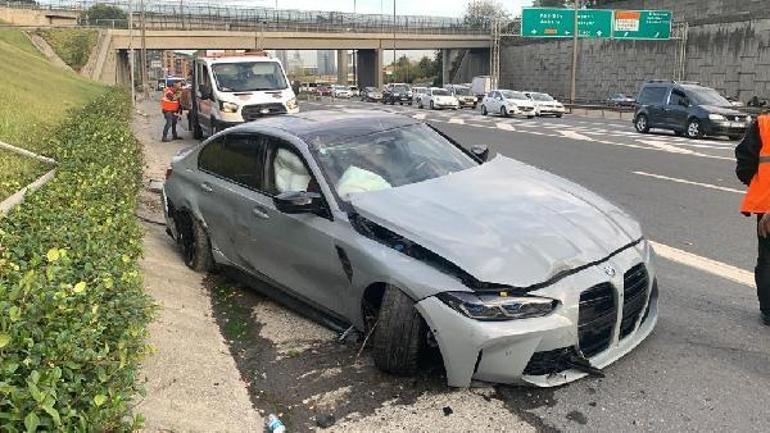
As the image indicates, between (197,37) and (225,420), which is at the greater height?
(197,37)

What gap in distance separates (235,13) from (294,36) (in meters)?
5.86

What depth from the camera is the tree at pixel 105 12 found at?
73.2m

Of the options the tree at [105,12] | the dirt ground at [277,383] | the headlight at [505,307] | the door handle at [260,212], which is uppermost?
the tree at [105,12]

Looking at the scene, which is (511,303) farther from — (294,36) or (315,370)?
(294,36)

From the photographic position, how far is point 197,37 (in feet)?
212

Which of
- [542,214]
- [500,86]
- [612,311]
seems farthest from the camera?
[500,86]

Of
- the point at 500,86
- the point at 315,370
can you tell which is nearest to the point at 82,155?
the point at 315,370

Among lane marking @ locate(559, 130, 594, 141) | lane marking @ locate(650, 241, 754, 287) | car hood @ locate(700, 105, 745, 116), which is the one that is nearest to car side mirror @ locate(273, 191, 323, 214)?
lane marking @ locate(650, 241, 754, 287)

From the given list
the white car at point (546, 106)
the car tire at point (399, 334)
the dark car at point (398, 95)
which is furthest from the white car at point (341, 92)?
the car tire at point (399, 334)

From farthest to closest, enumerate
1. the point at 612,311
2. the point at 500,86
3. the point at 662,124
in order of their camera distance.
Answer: the point at 500,86 < the point at 662,124 < the point at 612,311

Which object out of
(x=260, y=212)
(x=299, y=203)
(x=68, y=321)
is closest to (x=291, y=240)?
(x=299, y=203)

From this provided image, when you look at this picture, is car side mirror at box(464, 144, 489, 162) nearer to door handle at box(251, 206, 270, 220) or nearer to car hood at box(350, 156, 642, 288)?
car hood at box(350, 156, 642, 288)

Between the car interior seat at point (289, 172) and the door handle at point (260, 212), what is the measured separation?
0.18 meters

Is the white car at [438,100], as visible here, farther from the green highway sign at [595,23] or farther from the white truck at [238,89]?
the white truck at [238,89]
